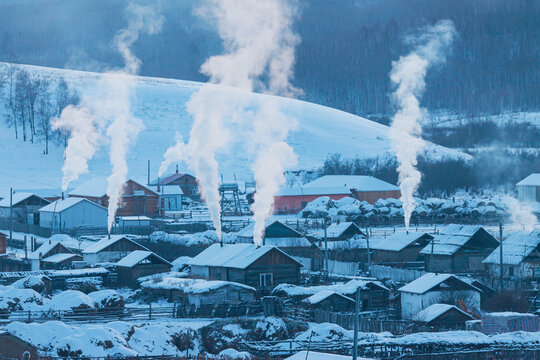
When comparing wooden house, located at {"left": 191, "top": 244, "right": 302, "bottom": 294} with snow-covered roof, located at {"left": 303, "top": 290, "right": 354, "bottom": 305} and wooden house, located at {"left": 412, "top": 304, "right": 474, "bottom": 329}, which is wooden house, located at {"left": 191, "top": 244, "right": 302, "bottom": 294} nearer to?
snow-covered roof, located at {"left": 303, "top": 290, "right": 354, "bottom": 305}

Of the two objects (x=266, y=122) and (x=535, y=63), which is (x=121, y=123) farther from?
(x=535, y=63)

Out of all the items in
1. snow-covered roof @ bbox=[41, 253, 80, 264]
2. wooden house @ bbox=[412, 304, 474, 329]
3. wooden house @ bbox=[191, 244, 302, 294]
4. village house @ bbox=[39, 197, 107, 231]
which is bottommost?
wooden house @ bbox=[412, 304, 474, 329]

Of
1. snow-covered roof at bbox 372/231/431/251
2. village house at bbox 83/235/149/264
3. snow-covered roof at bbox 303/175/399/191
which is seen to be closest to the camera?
village house at bbox 83/235/149/264

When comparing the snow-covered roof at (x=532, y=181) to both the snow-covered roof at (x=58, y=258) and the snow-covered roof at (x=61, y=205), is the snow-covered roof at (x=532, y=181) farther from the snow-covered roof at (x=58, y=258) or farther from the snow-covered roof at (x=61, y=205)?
the snow-covered roof at (x=58, y=258)

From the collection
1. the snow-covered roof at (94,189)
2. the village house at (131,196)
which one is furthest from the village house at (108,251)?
the village house at (131,196)

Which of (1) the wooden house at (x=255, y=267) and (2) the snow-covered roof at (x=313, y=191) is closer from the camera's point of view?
(1) the wooden house at (x=255, y=267)

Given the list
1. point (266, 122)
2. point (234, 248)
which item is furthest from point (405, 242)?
point (266, 122)

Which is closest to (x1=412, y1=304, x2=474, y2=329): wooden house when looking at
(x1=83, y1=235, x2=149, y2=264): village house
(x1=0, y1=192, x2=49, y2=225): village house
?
(x1=83, y1=235, x2=149, y2=264): village house
